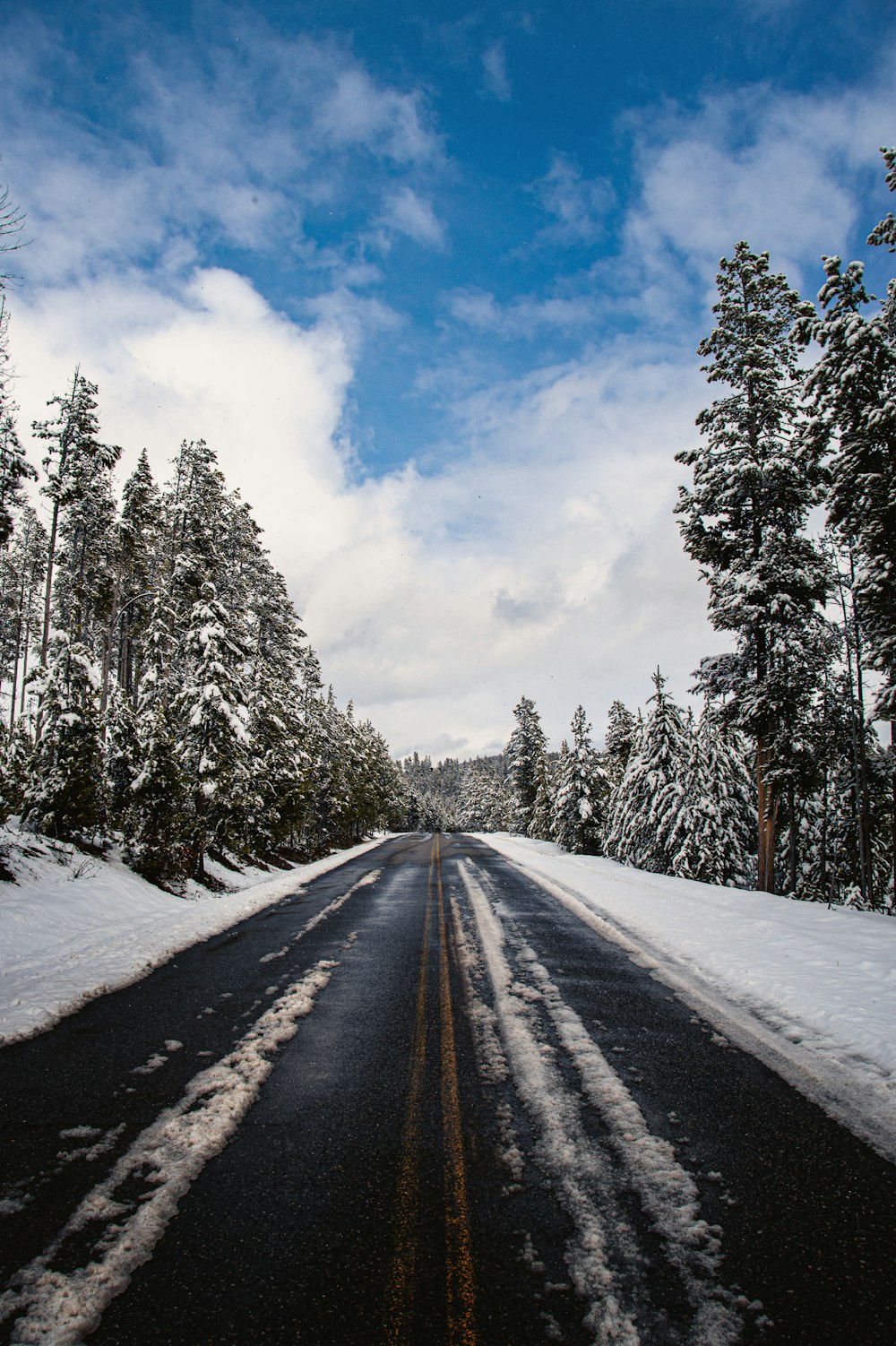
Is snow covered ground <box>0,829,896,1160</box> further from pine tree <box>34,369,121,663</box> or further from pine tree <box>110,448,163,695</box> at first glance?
pine tree <box>110,448,163,695</box>

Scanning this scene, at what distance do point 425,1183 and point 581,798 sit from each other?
1399 inches

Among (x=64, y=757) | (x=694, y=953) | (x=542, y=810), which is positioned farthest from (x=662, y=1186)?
(x=542, y=810)

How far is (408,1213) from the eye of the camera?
10.6 ft

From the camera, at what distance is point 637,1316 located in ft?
8.30

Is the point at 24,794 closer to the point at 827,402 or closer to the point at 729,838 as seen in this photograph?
the point at 827,402

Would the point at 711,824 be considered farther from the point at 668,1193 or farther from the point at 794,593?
the point at 668,1193

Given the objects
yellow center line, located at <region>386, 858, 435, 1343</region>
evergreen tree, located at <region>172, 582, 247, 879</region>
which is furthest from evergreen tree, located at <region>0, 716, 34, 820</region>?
yellow center line, located at <region>386, 858, 435, 1343</region>

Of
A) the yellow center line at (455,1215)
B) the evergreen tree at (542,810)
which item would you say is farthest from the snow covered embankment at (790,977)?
the evergreen tree at (542,810)

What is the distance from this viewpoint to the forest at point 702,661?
1348 cm

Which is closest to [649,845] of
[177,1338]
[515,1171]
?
[515,1171]

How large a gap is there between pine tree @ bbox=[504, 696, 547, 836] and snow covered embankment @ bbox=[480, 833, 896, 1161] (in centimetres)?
4325

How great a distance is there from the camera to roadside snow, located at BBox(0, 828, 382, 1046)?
6629mm

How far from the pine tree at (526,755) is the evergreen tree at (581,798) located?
17.4m

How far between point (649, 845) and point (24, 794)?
23.0m
